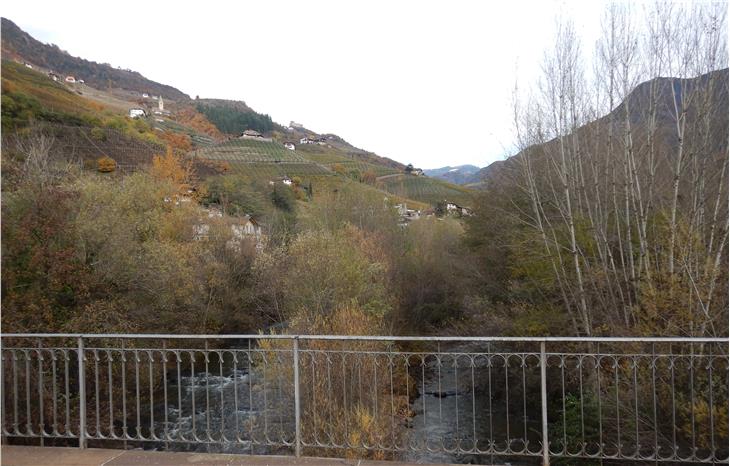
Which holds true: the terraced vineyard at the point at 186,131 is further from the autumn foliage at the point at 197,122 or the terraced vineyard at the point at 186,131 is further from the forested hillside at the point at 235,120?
the forested hillside at the point at 235,120

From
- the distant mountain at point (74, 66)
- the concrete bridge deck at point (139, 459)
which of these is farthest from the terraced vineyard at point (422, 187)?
the distant mountain at point (74, 66)

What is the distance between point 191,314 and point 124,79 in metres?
123

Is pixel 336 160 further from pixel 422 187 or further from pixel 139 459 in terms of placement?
pixel 139 459

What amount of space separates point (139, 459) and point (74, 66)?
12794 centimetres

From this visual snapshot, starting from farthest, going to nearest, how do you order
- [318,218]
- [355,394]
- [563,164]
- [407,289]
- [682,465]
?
[318,218], [407,289], [563,164], [355,394], [682,465]

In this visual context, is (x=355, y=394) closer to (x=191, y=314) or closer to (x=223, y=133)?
(x=191, y=314)

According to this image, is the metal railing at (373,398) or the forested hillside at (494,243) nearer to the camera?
the metal railing at (373,398)

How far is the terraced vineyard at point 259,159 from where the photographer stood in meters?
73.8

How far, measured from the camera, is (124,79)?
126 metres

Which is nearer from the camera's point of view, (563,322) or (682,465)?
(682,465)

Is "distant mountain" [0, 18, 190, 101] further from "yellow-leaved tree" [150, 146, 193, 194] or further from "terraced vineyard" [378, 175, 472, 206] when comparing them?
"terraced vineyard" [378, 175, 472, 206]

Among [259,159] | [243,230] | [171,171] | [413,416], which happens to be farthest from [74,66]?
[413,416]

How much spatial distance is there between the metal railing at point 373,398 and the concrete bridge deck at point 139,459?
0.65 feet

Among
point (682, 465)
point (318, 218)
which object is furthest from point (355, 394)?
point (318, 218)
